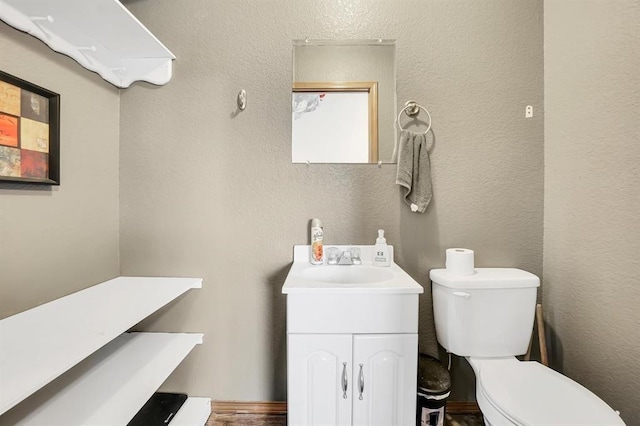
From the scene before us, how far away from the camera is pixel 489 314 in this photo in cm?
130

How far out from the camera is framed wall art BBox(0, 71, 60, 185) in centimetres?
97

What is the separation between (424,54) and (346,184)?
769mm

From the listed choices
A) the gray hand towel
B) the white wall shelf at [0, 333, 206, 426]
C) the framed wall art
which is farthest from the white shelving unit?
the gray hand towel

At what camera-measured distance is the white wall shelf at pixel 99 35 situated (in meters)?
1.02

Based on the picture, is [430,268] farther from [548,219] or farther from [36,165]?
[36,165]

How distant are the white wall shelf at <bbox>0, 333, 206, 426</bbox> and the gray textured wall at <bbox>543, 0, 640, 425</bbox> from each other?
1715 millimetres

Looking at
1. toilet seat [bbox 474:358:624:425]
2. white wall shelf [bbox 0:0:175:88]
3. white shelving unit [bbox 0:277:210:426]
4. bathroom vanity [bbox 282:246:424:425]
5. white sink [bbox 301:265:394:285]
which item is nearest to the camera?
white shelving unit [bbox 0:277:210:426]

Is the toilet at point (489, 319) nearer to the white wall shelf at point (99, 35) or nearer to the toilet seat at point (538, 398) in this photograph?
the toilet seat at point (538, 398)

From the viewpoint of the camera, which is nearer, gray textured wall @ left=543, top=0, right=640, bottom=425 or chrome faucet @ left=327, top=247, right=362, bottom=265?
gray textured wall @ left=543, top=0, right=640, bottom=425

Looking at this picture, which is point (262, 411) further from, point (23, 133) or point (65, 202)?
point (23, 133)

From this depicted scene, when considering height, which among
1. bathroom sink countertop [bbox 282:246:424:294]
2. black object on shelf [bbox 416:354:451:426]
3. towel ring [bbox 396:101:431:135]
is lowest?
black object on shelf [bbox 416:354:451:426]

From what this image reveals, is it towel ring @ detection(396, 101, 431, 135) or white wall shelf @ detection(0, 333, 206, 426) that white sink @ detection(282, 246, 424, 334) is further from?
towel ring @ detection(396, 101, 431, 135)

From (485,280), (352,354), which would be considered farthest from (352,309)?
(485,280)

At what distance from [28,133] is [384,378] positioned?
5.13ft
